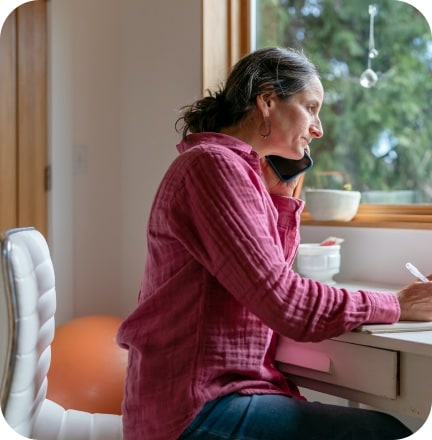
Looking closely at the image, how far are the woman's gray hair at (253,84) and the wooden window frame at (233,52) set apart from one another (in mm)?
556

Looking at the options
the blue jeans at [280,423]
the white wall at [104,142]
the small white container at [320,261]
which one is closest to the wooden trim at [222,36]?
the white wall at [104,142]

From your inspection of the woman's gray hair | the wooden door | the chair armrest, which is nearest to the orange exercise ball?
the chair armrest

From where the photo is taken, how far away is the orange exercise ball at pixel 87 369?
1.42 meters

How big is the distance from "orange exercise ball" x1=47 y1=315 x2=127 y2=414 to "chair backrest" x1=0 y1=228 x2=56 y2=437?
470mm

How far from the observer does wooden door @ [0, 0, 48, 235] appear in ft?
6.73

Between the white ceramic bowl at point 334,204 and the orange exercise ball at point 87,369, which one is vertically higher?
the white ceramic bowl at point 334,204

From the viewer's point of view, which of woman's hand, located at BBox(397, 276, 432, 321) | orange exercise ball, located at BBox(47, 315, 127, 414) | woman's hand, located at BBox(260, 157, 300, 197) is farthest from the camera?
orange exercise ball, located at BBox(47, 315, 127, 414)

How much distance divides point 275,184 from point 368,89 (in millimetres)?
640

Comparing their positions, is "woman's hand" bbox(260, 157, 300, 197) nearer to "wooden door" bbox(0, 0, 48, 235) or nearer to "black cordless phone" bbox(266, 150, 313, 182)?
"black cordless phone" bbox(266, 150, 313, 182)

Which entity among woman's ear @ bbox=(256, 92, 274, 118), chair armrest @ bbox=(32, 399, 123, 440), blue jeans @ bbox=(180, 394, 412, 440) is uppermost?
woman's ear @ bbox=(256, 92, 274, 118)

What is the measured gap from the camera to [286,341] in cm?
108

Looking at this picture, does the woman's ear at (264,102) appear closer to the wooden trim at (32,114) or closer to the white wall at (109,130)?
the white wall at (109,130)

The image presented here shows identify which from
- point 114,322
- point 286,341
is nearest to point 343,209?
point 286,341

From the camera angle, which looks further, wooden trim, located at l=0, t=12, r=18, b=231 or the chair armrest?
wooden trim, located at l=0, t=12, r=18, b=231
